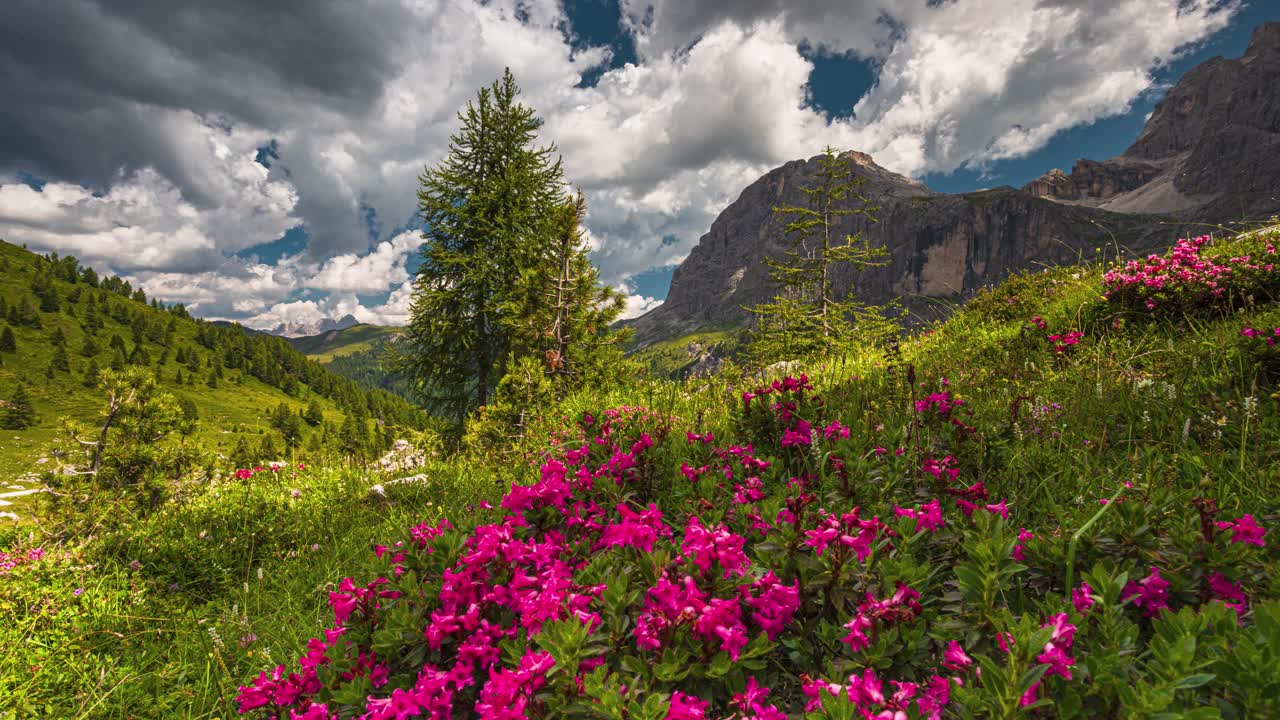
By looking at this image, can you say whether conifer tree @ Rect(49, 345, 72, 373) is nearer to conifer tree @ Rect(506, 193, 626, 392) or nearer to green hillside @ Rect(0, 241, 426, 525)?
green hillside @ Rect(0, 241, 426, 525)

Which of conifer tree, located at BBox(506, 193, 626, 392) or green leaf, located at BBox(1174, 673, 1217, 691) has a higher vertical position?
→ conifer tree, located at BBox(506, 193, 626, 392)

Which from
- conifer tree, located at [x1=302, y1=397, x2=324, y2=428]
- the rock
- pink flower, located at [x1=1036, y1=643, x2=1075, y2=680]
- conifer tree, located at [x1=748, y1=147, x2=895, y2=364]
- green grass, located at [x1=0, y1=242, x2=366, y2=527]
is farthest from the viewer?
conifer tree, located at [x1=302, y1=397, x2=324, y2=428]

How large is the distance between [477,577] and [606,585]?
2.28ft

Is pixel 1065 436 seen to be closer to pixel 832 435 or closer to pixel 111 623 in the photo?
pixel 832 435

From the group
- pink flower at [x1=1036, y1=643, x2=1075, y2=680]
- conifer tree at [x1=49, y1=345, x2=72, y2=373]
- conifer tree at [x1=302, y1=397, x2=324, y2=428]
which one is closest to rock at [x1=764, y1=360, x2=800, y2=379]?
pink flower at [x1=1036, y1=643, x2=1075, y2=680]

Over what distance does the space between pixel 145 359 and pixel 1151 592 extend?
18803cm

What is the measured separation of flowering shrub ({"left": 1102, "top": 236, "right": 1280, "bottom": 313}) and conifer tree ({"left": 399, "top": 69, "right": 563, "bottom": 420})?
14999 mm

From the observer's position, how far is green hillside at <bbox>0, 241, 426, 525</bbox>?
4432 inches

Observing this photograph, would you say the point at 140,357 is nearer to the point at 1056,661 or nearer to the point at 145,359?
the point at 145,359

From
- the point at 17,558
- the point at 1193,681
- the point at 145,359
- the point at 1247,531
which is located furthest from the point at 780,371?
the point at 145,359

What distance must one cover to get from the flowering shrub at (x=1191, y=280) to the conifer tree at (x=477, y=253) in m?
15.0

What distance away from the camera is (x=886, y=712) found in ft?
3.92

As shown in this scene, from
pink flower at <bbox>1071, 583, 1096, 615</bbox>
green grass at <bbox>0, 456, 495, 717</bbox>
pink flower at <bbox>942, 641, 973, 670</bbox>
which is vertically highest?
pink flower at <bbox>1071, 583, 1096, 615</bbox>

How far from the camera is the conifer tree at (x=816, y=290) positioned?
14.6 meters
